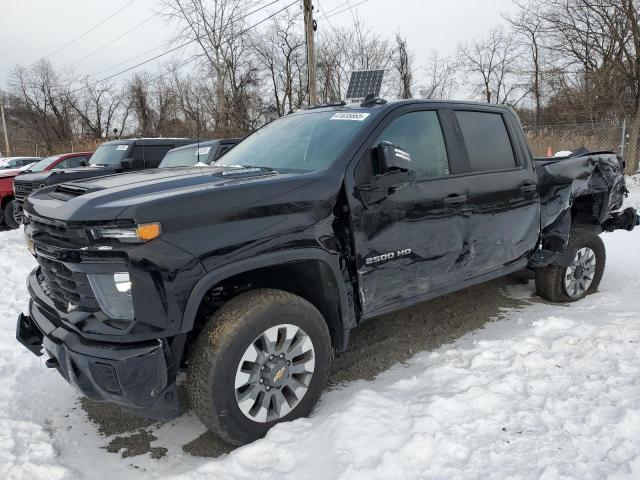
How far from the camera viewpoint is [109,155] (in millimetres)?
10648

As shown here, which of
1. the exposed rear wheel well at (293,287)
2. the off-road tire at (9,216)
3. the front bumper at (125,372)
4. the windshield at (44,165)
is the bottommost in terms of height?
the front bumper at (125,372)

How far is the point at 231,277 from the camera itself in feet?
9.05

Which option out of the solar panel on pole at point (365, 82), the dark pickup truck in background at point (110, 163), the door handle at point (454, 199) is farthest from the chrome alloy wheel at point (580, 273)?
the dark pickup truck in background at point (110, 163)

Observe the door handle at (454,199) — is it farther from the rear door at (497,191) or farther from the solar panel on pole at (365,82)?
the solar panel on pole at (365,82)

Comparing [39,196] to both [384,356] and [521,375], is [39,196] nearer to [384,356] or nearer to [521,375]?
[384,356]

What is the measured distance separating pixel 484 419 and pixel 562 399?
0.56 metres

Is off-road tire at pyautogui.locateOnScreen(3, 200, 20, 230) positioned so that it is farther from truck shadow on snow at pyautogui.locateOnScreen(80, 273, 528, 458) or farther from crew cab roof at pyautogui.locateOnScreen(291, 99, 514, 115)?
crew cab roof at pyautogui.locateOnScreen(291, 99, 514, 115)

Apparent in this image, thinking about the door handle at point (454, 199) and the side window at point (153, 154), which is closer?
the door handle at point (454, 199)

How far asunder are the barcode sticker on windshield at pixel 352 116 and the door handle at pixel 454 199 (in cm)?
82

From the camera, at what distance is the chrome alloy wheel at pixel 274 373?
268 cm

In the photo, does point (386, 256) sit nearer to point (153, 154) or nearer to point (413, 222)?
point (413, 222)

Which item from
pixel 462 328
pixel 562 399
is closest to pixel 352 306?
pixel 562 399

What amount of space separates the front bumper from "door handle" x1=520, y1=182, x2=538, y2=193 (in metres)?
3.23

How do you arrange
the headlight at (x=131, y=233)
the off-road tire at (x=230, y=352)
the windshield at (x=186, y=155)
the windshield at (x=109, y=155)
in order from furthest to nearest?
the windshield at (x=109, y=155)
the windshield at (x=186, y=155)
the off-road tire at (x=230, y=352)
the headlight at (x=131, y=233)
